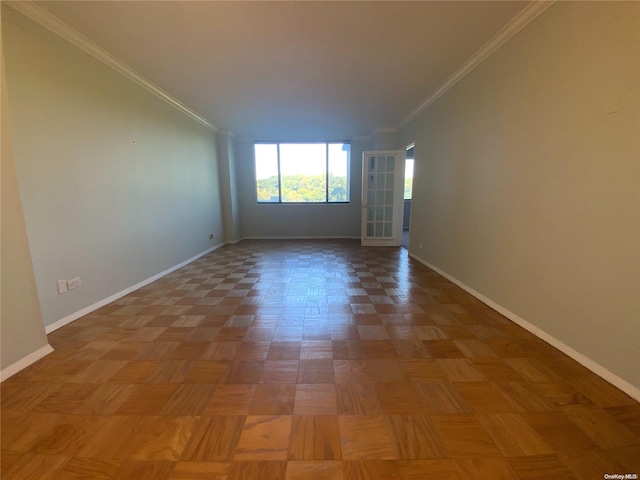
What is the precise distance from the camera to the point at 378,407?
135 cm

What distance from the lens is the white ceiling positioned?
2.04m

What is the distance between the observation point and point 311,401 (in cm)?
140

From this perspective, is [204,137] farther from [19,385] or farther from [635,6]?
[635,6]

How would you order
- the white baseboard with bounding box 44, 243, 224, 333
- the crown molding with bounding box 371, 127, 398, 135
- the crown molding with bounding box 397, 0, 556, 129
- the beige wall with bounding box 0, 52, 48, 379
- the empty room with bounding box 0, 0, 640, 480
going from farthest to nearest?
the crown molding with bounding box 371, 127, 398, 135 → the white baseboard with bounding box 44, 243, 224, 333 → the crown molding with bounding box 397, 0, 556, 129 → the beige wall with bounding box 0, 52, 48, 379 → the empty room with bounding box 0, 0, 640, 480

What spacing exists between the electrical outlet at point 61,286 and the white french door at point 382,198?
4990mm

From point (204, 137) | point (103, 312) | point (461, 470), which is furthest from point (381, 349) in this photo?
point (204, 137)

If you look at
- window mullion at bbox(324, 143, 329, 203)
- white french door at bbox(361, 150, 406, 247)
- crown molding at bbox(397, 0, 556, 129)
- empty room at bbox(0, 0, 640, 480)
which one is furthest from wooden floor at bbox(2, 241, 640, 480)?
window mullion at bbox(324, 143, 329, 203)

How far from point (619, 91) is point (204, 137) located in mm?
5758

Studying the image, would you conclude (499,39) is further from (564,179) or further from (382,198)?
(382,198)

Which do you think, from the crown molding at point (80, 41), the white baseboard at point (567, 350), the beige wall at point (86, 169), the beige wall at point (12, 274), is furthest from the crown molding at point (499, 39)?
the beige wall at point (86, 169)

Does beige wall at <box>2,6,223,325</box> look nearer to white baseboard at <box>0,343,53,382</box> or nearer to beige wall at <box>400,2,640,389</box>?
white baseboard at <box>0,343,53,382</box>

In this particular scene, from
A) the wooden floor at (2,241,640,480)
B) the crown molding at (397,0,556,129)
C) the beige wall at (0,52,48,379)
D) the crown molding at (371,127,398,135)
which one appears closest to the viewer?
the wooden floor at (2,241,640,480)

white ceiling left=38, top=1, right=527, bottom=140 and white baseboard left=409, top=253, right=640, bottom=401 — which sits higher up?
white ceiling left=38, top=1, right=527, bottom=140

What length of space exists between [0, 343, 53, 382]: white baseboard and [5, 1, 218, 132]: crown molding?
2.65 m
